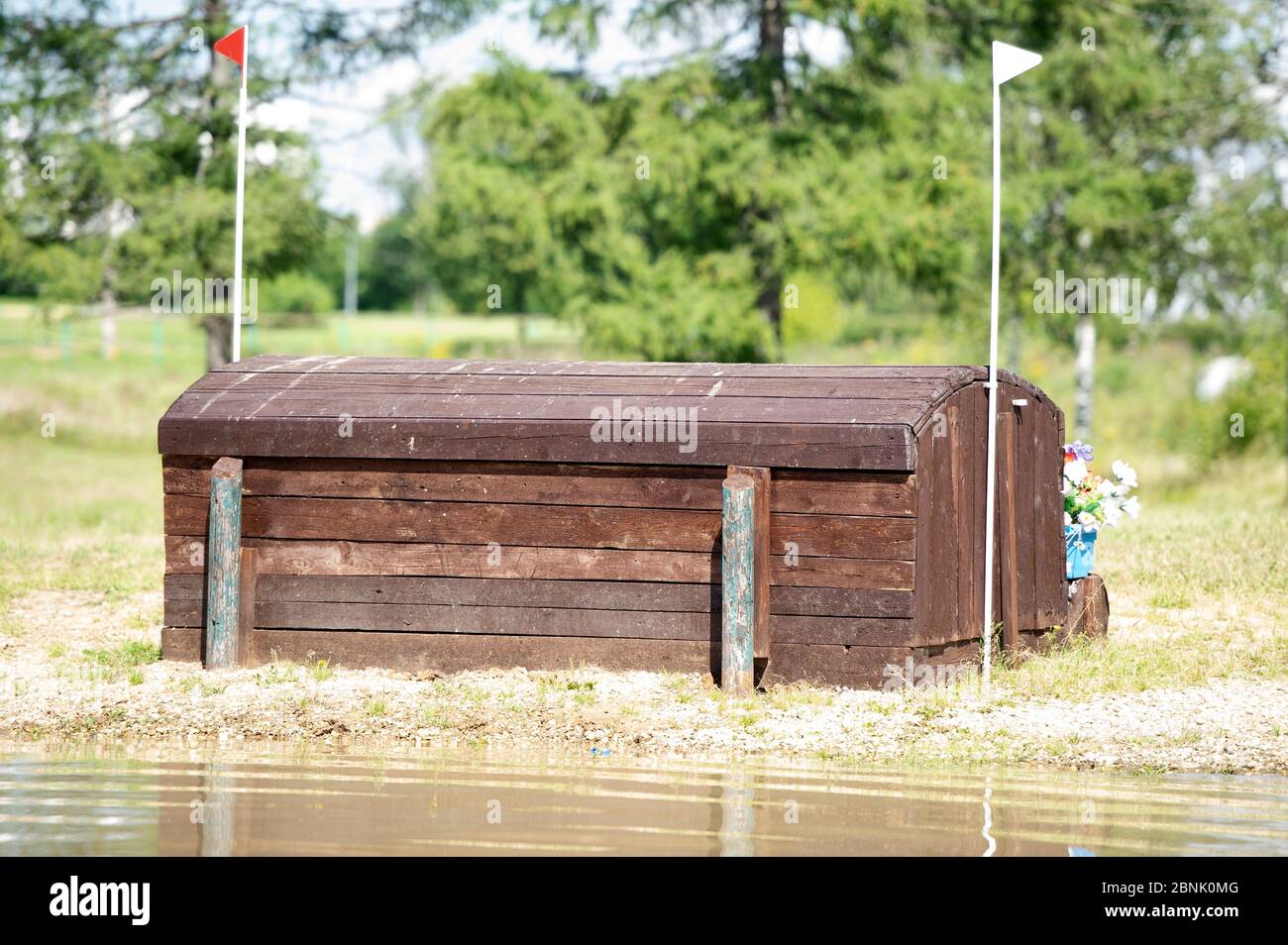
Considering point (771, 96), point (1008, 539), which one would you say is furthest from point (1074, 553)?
point (771, 96)

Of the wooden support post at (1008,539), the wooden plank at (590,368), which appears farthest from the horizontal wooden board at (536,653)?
the wooden plank at (590,368)

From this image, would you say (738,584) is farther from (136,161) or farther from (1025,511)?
(136,161)

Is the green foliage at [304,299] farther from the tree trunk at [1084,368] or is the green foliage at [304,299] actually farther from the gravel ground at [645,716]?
the gravel ground at [645,716]

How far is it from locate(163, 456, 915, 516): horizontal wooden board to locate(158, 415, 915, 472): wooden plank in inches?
4.3

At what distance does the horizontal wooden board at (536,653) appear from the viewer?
8.14 metres

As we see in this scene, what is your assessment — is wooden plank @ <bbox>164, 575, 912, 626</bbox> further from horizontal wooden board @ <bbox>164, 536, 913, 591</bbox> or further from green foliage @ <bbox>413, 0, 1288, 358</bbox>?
green foliage @ <bbox>413, 0, 1288, 358</bbox>

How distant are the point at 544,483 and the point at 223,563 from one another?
1776mm

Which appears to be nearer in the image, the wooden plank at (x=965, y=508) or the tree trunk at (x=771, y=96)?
the wooden plank at (x=965, y=508)

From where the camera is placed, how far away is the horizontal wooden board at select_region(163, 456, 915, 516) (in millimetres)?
8078

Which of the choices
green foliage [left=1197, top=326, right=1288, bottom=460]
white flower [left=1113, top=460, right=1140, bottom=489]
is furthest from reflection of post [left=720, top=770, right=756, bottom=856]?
green foliage [left=1197, top=326, right=1288, bottom=460]

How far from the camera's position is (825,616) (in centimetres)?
817

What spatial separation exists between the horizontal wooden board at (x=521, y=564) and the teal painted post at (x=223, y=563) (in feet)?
0.73
